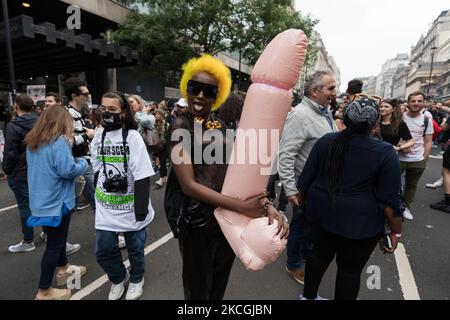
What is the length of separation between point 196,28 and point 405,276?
51.0 feet

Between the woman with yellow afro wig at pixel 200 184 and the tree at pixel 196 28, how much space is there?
14.8 m

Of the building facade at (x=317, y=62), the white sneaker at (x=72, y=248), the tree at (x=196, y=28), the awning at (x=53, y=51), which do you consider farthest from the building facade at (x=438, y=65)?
the white sneaker at (x=72, y=248)

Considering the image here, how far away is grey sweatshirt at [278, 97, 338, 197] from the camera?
265 centimetres

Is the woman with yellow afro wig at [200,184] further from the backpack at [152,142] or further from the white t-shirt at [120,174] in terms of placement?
the backpack at [152,142]

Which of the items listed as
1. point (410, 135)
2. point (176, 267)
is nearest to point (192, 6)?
point (410, 135)

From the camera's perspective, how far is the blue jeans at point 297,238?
9.53ft

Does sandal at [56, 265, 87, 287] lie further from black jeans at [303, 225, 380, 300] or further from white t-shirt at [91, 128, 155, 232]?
black jeans at [303, 225, 380, 300]

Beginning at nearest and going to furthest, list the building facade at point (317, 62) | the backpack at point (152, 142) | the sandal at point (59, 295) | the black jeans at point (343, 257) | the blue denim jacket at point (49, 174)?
1. the black jeans at point (343, 257)
2. the blue denim jacket at point (49, 174)
3. the sandal at point (59, 295)
4. the backpack at point (152, 142)
5. the building facade at point (317, 62)

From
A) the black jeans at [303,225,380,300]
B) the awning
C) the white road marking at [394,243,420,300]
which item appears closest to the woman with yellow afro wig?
the black jeans at [303,225,380,300]

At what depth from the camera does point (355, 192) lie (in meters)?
1.97

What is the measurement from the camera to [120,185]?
93.4 inches

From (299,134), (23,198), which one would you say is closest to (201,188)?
(299,134)

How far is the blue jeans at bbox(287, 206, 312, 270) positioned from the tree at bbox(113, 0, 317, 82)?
14.4 metres

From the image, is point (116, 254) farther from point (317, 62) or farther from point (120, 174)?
point (317, 62)
